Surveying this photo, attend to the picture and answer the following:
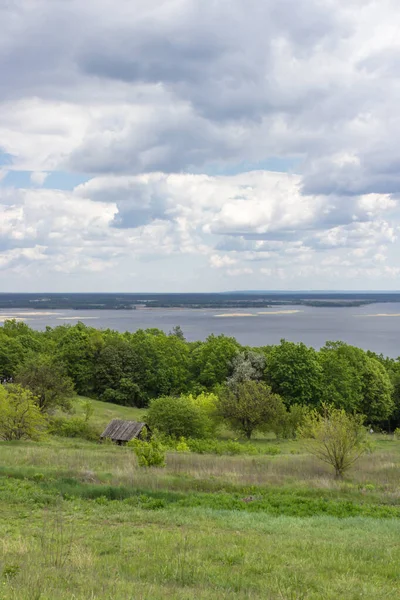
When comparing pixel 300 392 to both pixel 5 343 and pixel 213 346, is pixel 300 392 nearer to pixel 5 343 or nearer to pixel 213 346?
pixel 213 346

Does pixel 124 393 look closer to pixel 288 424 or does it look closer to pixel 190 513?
pixel 288 424

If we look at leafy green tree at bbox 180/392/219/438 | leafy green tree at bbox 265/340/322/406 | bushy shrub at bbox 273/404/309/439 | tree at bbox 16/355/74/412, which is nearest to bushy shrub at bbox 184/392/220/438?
leafy green tree at bbox 180/392/219/438

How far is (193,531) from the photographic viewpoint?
12.2 meters

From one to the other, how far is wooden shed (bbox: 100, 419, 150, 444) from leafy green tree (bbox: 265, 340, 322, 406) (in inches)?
977

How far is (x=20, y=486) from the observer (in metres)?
16.6

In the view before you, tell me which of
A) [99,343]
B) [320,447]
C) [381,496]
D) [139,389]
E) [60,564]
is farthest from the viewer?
[99,343]

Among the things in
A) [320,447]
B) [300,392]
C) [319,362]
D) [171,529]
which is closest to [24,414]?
[320,447]

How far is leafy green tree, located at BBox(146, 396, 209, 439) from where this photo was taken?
41.0m

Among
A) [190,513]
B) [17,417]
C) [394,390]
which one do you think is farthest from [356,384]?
[190,513]

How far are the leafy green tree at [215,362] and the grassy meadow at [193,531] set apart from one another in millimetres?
46067

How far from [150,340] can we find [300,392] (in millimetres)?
25998

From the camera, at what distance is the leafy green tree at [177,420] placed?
41.0 meters

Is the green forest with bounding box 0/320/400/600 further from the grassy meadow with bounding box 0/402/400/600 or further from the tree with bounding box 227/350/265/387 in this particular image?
the tree with bounding box 227/350/265/387

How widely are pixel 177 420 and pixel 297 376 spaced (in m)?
24.1
